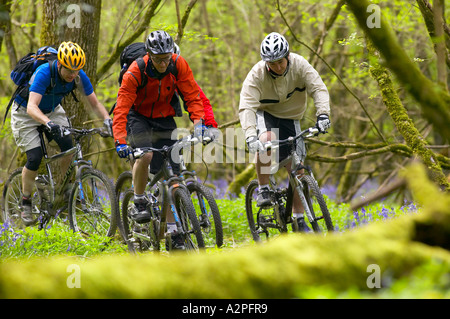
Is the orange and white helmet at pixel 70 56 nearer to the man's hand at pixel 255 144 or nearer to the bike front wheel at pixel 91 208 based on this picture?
the bike front wheel at pixel 91 208

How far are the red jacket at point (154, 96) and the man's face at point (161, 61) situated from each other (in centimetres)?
14

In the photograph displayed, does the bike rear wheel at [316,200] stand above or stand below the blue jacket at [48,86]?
below

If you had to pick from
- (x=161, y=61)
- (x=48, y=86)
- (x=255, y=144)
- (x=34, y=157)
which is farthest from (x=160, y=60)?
(x=34, y=157)

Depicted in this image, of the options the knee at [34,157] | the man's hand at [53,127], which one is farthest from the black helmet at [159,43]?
the knee at [34,157]

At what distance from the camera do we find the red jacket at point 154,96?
5.73 metres

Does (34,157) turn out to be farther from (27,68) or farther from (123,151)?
(123,151)

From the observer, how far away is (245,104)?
6168mm

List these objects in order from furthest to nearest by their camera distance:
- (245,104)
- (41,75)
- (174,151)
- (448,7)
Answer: (448,7), (41,75), (245,104), (174,151)

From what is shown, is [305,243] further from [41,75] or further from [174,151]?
[41,75]

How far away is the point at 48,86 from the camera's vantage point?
6852 mm

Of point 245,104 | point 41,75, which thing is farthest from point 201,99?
point 41,75
